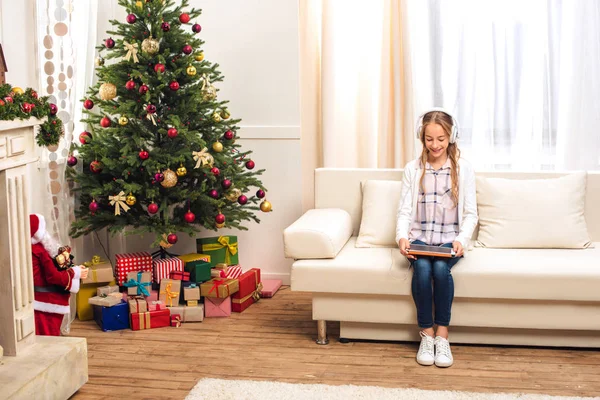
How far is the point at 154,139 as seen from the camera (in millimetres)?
3998

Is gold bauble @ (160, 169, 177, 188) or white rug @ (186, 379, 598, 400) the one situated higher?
gold bauble @ (160, 169, 177, 188)

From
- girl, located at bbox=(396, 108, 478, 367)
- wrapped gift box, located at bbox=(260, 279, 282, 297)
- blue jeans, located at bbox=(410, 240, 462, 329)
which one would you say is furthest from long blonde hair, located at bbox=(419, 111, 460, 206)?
wrapped gift box, located at bbox=(260, 279, 282, 297)

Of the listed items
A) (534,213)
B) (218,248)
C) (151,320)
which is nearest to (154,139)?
(218,248)

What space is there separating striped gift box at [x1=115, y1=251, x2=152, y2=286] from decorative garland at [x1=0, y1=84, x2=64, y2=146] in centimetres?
123

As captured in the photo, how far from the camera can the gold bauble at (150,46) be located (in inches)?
150

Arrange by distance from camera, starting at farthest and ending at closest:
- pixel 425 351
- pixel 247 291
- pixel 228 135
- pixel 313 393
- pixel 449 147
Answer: pixel 247 291
pixel 228 135
pixel 449 147
pixel 425 351
pixel 313 393

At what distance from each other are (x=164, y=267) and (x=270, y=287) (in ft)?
2.38

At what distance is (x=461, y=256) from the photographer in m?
3.43

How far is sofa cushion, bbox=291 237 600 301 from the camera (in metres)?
3.27

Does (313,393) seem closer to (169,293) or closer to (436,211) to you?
(436,211)

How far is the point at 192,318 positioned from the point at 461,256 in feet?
4.75

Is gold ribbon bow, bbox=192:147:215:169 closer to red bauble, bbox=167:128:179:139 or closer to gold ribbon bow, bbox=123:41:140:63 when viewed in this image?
red bauble, bbox=167:128:179:139

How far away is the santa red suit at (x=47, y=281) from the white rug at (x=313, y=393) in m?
0.74

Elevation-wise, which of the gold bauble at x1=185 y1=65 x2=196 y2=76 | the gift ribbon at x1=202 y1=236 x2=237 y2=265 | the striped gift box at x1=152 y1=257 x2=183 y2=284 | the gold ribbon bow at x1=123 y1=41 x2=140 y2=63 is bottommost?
the striped gift box at x1=152 y1=257 x2=183 y2=284
